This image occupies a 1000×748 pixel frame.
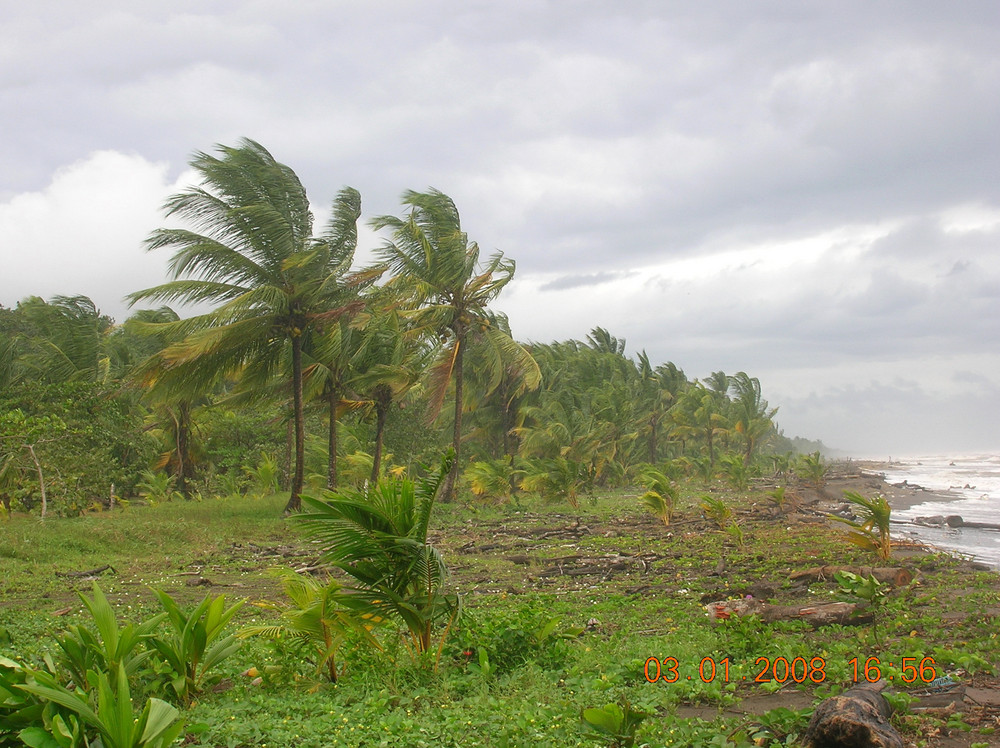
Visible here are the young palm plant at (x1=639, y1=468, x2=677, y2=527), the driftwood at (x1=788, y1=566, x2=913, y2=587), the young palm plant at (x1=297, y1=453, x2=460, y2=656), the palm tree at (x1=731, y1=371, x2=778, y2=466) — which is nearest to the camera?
the young palm plant at (x1=297, y1=453, x2=460, y2=656)

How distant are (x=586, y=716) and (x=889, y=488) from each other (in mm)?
32206

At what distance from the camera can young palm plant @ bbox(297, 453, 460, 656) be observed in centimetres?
493

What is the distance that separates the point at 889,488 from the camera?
103ft

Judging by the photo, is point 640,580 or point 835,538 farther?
point 835,538

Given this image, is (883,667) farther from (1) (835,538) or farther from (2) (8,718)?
(1) (835,538)

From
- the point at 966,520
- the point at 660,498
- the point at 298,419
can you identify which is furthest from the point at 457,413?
the point at 966,520

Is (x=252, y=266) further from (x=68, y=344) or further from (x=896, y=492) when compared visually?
(x=896, y=492)

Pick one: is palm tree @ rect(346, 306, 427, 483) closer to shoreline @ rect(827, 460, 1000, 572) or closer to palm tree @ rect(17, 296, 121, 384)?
palm tree @ rect(17, 296, 121, 384)

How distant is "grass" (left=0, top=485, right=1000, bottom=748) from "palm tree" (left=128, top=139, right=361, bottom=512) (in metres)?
3.91

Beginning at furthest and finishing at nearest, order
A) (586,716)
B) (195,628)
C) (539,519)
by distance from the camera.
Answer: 1. (539,519)
2. (195,628)
3. (586,716)

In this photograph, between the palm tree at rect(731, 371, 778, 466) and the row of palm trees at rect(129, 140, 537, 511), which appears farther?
the palm tree at rect(731, 371, 778, 466)

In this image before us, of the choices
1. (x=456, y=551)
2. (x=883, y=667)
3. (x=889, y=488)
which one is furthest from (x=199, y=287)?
(x=889, y=488)
